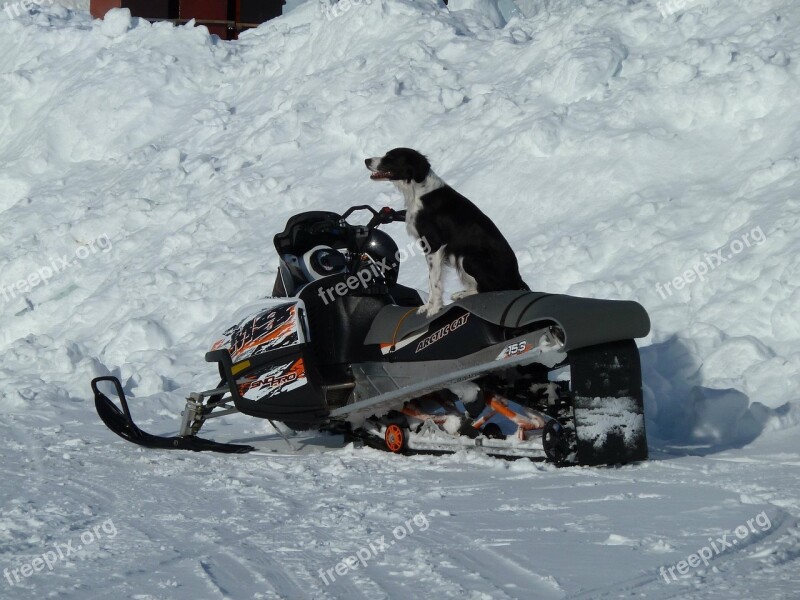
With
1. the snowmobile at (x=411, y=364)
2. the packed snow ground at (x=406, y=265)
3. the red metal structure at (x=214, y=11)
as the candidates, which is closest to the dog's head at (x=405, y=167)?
the snowmobile at (x=411, y=364)

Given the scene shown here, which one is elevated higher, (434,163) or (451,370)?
(434,163)

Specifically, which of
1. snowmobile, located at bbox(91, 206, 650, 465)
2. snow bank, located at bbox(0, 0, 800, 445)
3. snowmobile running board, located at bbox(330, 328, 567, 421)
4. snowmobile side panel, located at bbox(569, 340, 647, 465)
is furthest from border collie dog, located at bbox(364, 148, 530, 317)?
snow bank, located at bbox(0, 0, 800, 445)

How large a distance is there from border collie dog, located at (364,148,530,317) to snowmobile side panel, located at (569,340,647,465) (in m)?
0.93

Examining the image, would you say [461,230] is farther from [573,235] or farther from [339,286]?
[573,235]

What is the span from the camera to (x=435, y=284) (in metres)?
5.43

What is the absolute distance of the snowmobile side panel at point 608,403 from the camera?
180 inches

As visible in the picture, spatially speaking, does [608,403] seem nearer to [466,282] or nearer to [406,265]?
[466,282]

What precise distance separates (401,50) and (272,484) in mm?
8586

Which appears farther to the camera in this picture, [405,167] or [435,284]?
[405,167]

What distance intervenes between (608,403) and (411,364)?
43.6 inches

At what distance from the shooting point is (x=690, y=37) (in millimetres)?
10117

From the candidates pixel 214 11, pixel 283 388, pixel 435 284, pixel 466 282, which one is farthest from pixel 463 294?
pixel 214 11

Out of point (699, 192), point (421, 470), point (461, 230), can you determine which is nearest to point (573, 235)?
point (699, 192)

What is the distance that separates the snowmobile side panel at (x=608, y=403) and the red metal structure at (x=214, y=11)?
15.6 meters
